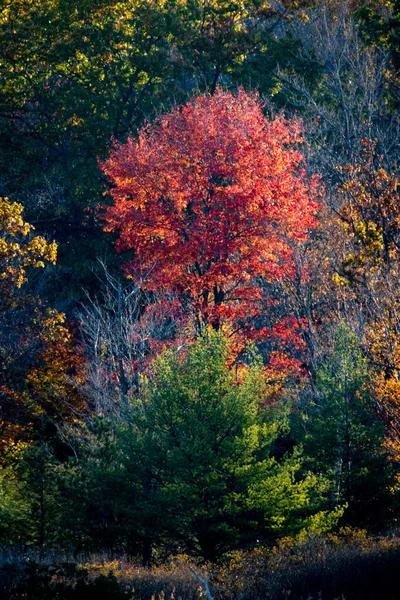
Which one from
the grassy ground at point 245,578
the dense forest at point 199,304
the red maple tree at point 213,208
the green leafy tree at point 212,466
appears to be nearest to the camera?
the grassy ground at point 245,578

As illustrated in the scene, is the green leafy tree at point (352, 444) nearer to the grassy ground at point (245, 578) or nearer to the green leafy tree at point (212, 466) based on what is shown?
the green leafy tree at point (212, 466)

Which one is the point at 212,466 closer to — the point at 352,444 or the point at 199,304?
the point at 352,444

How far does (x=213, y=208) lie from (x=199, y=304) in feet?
10.5

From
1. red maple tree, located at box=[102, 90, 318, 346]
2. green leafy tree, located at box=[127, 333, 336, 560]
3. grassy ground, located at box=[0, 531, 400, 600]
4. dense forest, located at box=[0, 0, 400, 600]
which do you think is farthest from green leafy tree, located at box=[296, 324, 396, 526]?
red maple tree, located at box=[102, 90, 318, 346]

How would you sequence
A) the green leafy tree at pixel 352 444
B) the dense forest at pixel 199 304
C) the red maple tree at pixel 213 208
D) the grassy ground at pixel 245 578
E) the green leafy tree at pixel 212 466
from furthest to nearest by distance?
the red maple tree at pixel 213 208 < the green leafy tree at pixel 352 444 < the green leafy tree at pixel 212 466 < the dense forest at pixel 199 304 < the grassy ground at pixel 245 578

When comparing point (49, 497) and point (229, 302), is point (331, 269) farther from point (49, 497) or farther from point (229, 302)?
point (49, 497)

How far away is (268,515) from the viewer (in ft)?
62.1

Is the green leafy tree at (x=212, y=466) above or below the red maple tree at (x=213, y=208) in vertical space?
below

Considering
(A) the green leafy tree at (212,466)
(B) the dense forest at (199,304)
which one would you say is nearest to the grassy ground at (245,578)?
(B) the dense forest at (199,304)

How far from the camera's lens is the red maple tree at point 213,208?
28250 millimetres

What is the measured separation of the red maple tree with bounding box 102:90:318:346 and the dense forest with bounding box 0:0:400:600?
9cm

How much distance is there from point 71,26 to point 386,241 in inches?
880

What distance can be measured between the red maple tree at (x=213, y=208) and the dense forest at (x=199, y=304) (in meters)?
0.09

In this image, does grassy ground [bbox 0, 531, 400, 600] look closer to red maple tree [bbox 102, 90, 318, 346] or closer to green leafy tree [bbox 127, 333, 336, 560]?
green leafy tree [bbox 127, 333, 336, 560]
